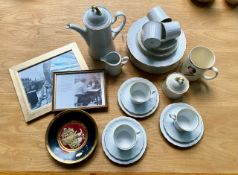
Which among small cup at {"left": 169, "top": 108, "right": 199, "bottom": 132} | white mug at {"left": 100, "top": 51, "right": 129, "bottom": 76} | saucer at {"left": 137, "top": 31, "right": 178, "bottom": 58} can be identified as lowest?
small cup at {"left": 169, "top": 108, "right": 199, "bottom": 132}

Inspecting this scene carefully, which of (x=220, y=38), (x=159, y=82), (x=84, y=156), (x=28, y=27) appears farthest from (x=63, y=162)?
(x=220, y=38)

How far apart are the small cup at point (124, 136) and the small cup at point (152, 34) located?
252mm

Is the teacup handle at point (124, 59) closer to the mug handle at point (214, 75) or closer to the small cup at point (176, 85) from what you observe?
the small cup at point (176, 85)

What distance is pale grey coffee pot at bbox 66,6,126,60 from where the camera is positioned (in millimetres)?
821

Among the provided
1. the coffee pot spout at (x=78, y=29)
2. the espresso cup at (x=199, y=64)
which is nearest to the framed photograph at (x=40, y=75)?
the coffee pot spout at (x=78, y=29)

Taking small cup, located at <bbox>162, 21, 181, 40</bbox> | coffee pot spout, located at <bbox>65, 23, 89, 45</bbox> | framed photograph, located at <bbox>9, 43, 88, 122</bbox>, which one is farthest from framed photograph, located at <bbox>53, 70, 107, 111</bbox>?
small cup, located at <bbox>162, 21, 181, 40</bbox>

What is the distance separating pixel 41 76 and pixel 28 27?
0.64ft

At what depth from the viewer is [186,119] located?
2.87 ft

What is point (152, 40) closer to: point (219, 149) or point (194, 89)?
point (194, 89)

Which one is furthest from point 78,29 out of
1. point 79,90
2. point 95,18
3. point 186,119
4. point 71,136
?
point 186,119

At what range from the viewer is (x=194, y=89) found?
92 cm

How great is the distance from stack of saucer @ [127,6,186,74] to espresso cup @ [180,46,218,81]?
0.04m

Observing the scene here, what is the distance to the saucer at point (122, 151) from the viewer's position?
823mm

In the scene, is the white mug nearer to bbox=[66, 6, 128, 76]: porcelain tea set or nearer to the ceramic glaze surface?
bbox=[66, 6, 128, 76]: porcelain tea set
